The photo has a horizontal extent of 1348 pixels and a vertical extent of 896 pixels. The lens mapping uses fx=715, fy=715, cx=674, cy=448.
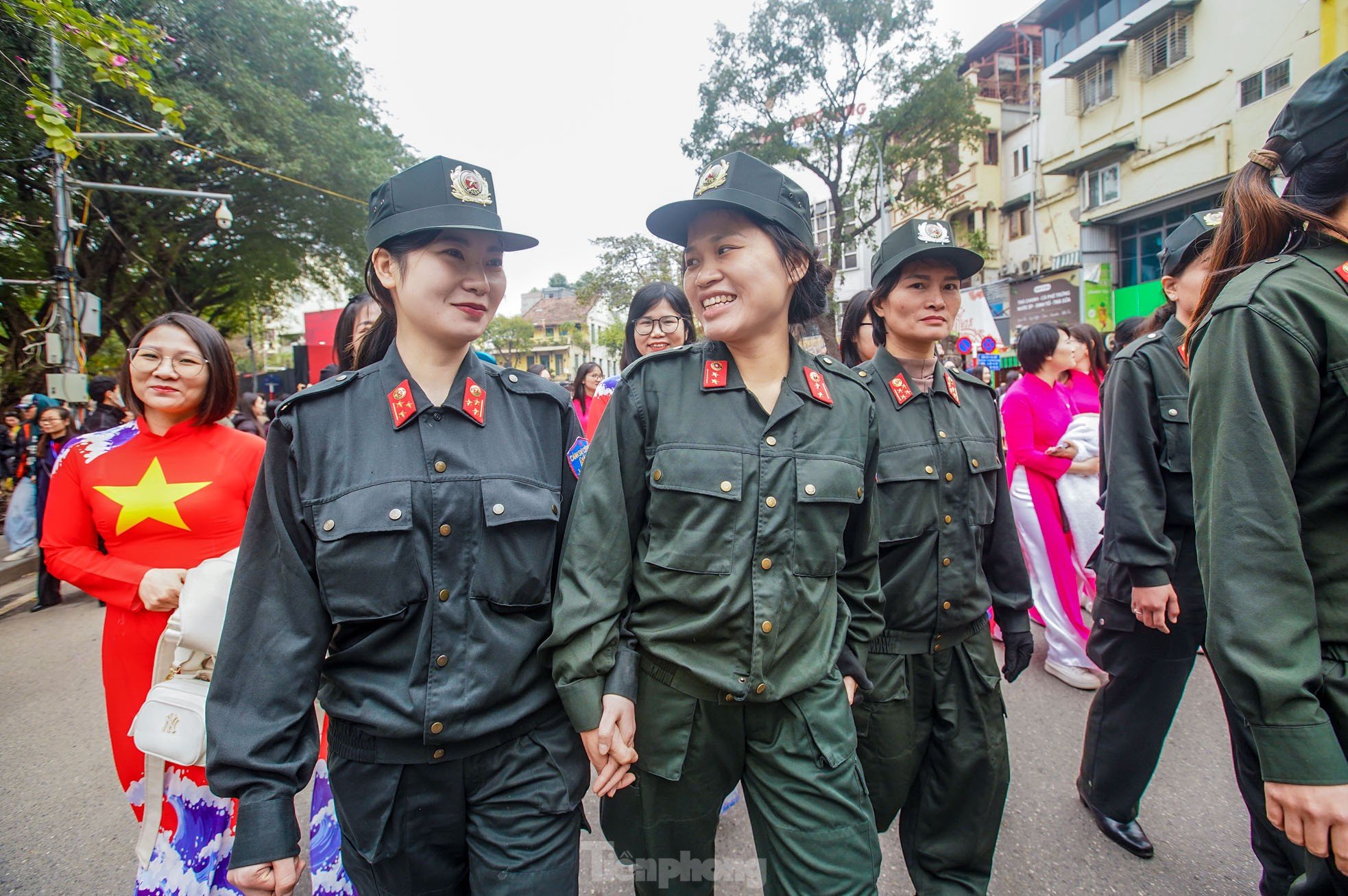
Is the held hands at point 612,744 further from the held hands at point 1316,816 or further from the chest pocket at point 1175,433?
the chest pocket at point 1175,433

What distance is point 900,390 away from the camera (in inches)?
90.0

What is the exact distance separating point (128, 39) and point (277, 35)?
15.2 metres

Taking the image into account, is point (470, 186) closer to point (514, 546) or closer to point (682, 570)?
point (514, 546)

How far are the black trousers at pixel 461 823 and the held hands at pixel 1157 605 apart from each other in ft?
6.47

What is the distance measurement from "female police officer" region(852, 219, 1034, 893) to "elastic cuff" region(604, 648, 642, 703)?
29.9 inches

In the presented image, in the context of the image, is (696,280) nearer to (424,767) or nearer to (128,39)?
(424,767)

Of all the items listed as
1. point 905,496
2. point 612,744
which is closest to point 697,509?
point 612,744

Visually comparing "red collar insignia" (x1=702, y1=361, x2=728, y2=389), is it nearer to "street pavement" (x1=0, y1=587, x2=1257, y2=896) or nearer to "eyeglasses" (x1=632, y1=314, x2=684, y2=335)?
"street pavement" (x1=0, y1=587, x2=1257, y2=896)

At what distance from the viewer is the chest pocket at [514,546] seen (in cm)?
155

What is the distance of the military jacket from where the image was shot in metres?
1.44

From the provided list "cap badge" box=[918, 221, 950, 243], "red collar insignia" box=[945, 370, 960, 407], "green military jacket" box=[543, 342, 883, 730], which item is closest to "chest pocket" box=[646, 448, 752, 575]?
"green military jacket" box=[543, 342, 883, 730]

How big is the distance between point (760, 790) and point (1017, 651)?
3.58 ft

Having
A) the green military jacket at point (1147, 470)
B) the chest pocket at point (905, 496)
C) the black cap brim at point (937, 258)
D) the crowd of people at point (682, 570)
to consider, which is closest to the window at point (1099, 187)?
the green military jacket at point (1147, 470)

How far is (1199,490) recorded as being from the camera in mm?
1383
